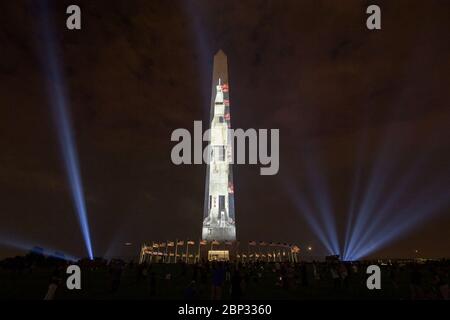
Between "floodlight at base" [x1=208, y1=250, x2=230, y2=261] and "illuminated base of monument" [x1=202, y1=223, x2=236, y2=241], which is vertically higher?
"illuminated base of monument" [x1=202, y1=223, x2=236, y2=241]

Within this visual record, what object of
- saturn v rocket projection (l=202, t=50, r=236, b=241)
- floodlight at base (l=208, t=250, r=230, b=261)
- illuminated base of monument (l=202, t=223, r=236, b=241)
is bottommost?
floodlight at base (l=208, t=250, r=230, b=261)

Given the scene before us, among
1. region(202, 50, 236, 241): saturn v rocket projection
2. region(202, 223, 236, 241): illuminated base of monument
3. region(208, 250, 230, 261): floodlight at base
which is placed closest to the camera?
region(208, 250, 230, 261): floodlight at base

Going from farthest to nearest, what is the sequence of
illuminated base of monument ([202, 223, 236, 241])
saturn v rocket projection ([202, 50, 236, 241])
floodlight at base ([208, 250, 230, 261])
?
saturn v rocket projection ([202, 50, 236, 241]), illuminated base of monument ([202, 223, 236, 241]), floodlight at base ([208, 250, 230, 261])

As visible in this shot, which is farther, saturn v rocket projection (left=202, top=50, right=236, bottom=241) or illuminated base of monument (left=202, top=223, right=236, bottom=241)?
saturn v rocket projection (left=202, top=50, right=236, bottom=241)

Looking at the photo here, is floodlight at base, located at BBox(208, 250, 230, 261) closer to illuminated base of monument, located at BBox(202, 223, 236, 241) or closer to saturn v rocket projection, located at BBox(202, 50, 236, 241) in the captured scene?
illuminated base of monument, located at BBox(202, 223, 236, 241)

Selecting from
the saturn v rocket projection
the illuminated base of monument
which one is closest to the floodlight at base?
the illuminated base of monument

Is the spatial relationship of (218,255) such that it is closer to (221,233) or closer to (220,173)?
(221,233)

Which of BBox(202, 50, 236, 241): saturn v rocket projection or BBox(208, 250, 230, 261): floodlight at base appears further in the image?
BBox(202, 50, 236, 241): saturn v rocket projection

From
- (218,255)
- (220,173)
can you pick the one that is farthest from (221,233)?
(220,173)

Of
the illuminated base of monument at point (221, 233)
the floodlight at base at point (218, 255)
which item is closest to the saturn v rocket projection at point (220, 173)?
the illuminated base of monument at point (221, 233)
